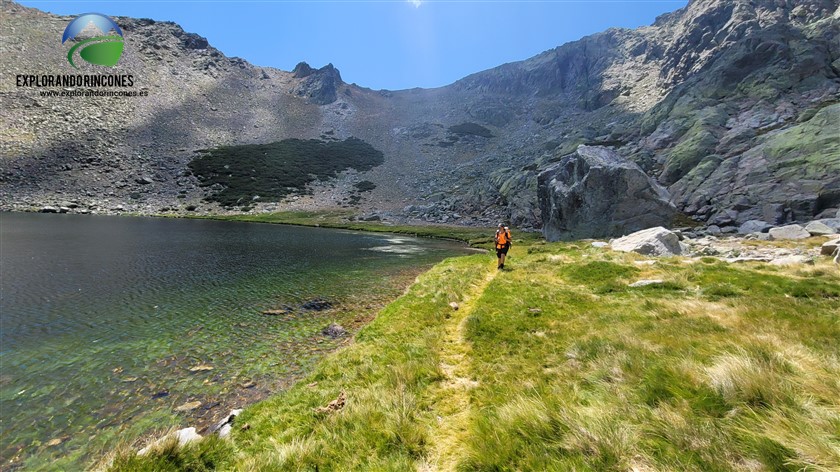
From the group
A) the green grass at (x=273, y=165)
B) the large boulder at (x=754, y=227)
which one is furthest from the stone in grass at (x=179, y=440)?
the green grass at (x=273, y=165)

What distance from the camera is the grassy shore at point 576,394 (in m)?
4.58

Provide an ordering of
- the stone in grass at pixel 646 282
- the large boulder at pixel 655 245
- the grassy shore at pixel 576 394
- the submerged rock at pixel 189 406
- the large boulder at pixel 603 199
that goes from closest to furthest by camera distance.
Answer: the grassy shore at pixel 576 394 → the submerged rock at pixel 189 406 → the stone in grass at pixel 646 282 → the large boulder at pixel 655 245 → the large boulder at pixel 603 199

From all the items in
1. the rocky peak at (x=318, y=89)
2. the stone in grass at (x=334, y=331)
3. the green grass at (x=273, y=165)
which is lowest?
the stone in grass at (x=334, y=331)

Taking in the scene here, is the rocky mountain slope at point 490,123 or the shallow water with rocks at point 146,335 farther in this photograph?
the rocky mountain slope at point 490,123

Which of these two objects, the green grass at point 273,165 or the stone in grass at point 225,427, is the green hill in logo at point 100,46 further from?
the stone in grass at point 225,427

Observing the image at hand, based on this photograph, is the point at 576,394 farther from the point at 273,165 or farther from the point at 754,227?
the point at 273,165

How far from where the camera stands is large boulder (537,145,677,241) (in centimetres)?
4688

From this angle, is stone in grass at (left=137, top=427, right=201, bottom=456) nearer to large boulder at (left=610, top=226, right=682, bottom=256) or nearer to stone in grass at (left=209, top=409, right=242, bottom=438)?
stone in grass at (left=209, top=409, right=242, bottom=438)

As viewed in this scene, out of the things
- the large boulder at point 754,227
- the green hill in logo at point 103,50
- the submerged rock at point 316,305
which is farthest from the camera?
the green hill in logo at point 103,50

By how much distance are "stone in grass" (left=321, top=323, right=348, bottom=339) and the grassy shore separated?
2.45 meters

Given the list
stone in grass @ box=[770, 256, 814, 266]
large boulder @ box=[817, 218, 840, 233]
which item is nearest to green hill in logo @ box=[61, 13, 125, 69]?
stone in grass @ box=[770, 256, 814, 266]

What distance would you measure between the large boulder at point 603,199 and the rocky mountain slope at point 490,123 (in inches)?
344

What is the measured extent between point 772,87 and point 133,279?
113 metres

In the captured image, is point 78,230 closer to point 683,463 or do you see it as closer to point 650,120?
point 683,463
